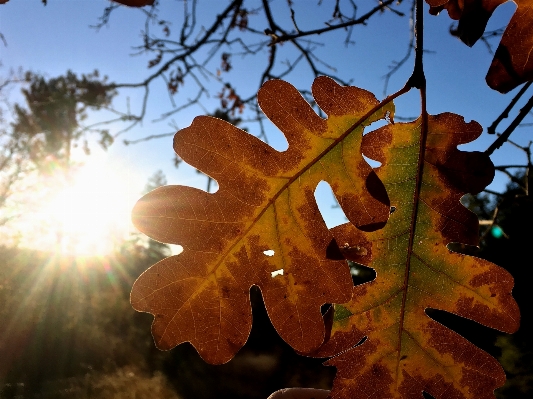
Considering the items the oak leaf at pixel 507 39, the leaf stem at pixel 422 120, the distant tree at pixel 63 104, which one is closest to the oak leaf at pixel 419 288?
Result: the leaf stem at pixel 422 120

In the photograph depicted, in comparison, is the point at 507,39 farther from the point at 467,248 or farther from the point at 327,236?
the point at 467,248

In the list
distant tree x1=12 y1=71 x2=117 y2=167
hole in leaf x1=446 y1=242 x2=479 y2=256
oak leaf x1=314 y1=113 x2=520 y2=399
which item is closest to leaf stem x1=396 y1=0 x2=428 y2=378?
oak leaf x1=314 y1=113 x2=520 y2=399

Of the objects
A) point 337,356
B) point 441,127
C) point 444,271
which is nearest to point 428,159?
point 441,127

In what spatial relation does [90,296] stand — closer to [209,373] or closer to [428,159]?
[209,373]

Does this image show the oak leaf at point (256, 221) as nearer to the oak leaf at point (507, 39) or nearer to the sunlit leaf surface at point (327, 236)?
the sunlit leaf surface at point (327, 236)

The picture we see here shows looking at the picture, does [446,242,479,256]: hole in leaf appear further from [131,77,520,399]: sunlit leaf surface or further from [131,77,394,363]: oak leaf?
[131,77,394,363]: oak leaf
